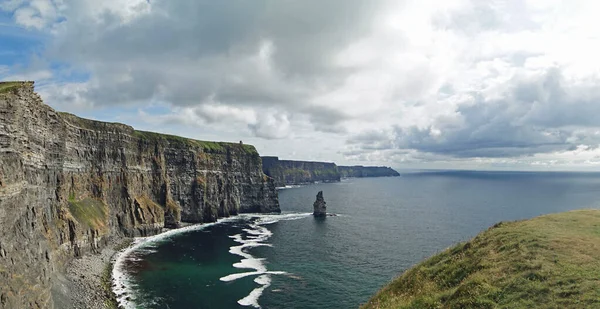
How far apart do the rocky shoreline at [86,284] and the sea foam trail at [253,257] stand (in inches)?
817

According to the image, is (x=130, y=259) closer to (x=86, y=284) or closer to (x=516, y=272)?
(x=86, y=284)

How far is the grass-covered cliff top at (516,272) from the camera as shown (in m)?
19.1

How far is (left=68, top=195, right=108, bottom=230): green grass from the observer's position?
8188 cm

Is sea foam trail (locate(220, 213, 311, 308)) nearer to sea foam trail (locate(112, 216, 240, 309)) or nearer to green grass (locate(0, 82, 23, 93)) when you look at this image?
sea foam trail (locate(112, 216, 240, 309))

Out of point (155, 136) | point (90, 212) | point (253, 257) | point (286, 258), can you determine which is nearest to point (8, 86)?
point (90, 212)

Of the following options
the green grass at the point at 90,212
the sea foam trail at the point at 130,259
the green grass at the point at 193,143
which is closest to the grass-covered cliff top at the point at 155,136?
the green grass at the point at 193,143

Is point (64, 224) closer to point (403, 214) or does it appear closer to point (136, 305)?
point (136, 305)

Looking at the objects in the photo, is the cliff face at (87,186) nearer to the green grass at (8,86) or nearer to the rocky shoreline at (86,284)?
the green grass at (8,86)

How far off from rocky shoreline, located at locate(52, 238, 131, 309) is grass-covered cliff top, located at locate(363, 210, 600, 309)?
4619cm

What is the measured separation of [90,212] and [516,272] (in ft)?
302

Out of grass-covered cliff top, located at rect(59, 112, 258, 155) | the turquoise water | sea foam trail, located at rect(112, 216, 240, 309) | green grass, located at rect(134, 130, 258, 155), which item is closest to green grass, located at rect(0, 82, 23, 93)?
grass-covered cliff top, located at rect(59, 112, 258, 155)

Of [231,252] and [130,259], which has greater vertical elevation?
[130,259]

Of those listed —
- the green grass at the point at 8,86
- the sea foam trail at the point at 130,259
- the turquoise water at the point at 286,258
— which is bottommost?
the turquoise water at the point at 286,258

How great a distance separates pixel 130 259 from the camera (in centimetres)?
8019
